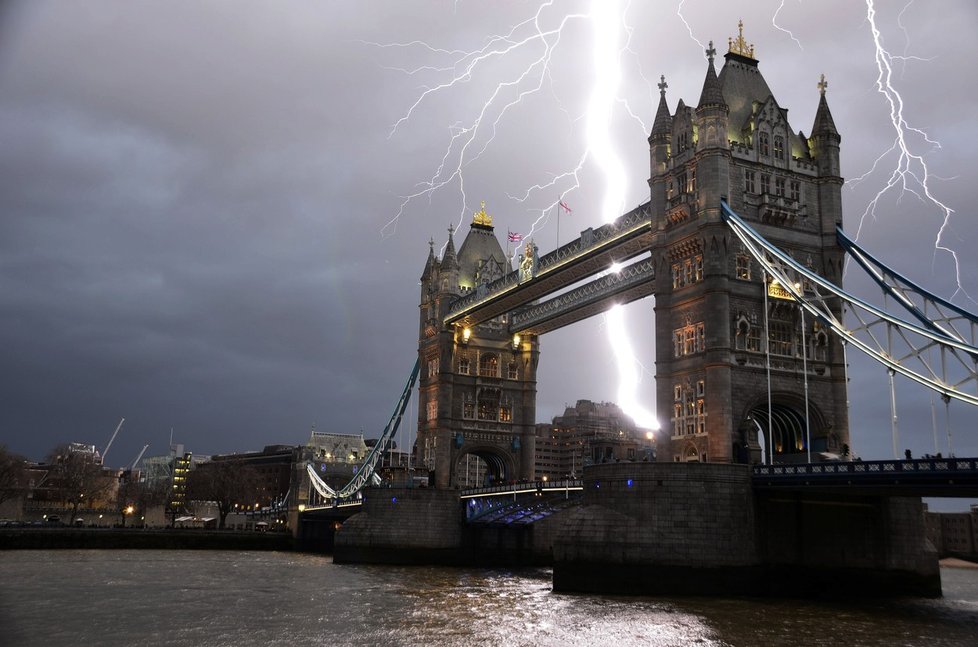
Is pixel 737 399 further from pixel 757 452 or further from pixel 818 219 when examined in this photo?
pixel 818 219

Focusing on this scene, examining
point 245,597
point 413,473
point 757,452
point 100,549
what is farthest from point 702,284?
point 100,549

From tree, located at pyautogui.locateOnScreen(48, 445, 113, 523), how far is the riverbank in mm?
24296

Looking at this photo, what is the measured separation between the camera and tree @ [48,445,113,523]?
412 ft

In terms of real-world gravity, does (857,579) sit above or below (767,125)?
below

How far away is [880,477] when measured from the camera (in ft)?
133

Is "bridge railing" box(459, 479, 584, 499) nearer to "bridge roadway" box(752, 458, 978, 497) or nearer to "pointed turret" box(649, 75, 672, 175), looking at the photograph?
"bridge roadway" box(752, 458, 978, 497)

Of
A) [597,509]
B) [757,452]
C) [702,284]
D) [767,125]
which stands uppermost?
[767,125]

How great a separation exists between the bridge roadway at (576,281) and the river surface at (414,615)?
24.0 m

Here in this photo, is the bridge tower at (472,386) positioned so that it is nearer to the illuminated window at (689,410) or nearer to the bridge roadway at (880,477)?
the illuminated window at (689,410)

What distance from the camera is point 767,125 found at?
57.8 metres

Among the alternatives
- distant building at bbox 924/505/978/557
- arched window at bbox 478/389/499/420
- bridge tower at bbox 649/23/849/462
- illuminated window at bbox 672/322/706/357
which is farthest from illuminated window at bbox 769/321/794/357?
distant building at bbox 924/505/978/557

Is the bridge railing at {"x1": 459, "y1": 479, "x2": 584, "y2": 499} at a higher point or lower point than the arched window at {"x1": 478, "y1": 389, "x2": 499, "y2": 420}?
lower

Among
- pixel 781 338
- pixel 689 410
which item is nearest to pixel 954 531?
Answer: pixel 781 338

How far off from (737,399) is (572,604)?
57.1 ft
